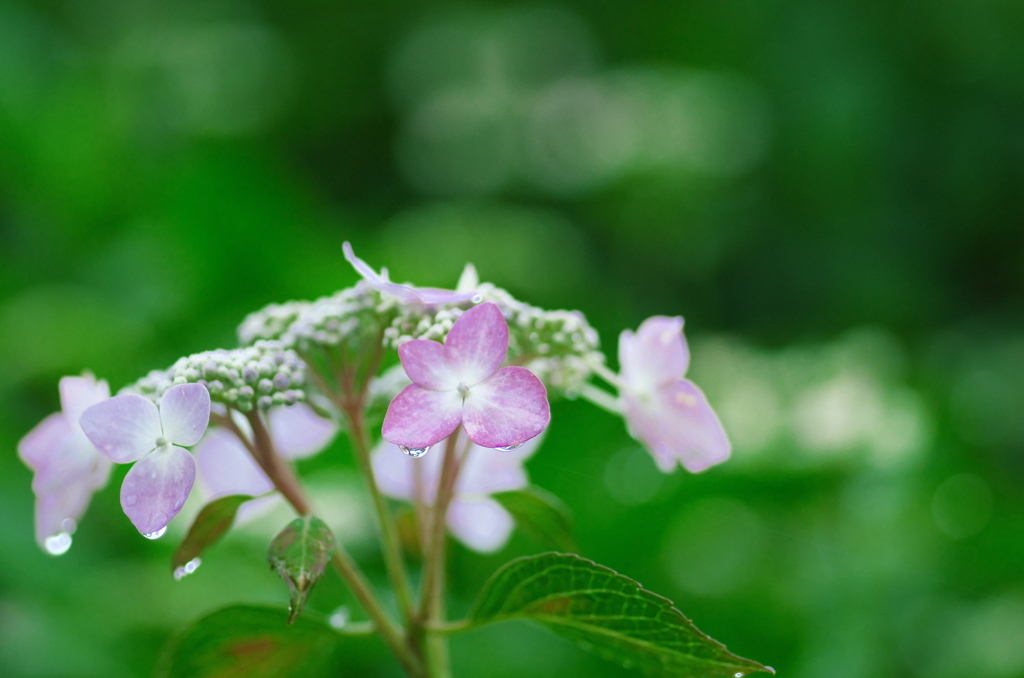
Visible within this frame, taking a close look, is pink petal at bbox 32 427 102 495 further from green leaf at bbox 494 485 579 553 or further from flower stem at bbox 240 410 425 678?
green leaf at bbox 494 485 579 553

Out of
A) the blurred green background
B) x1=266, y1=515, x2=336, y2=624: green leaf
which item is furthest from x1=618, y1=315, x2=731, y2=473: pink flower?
the blurred green background

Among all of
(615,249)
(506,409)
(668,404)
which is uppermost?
(615,249)

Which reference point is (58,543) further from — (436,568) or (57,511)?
(436,568)

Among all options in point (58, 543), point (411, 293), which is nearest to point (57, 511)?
point (58, 543)

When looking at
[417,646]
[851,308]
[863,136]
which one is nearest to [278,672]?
[417,646]

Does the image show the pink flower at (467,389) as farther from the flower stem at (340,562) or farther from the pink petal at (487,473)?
the pink petal at (487,473)

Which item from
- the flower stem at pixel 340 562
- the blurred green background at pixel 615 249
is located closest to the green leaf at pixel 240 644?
the flower stem at pixel 340 562
